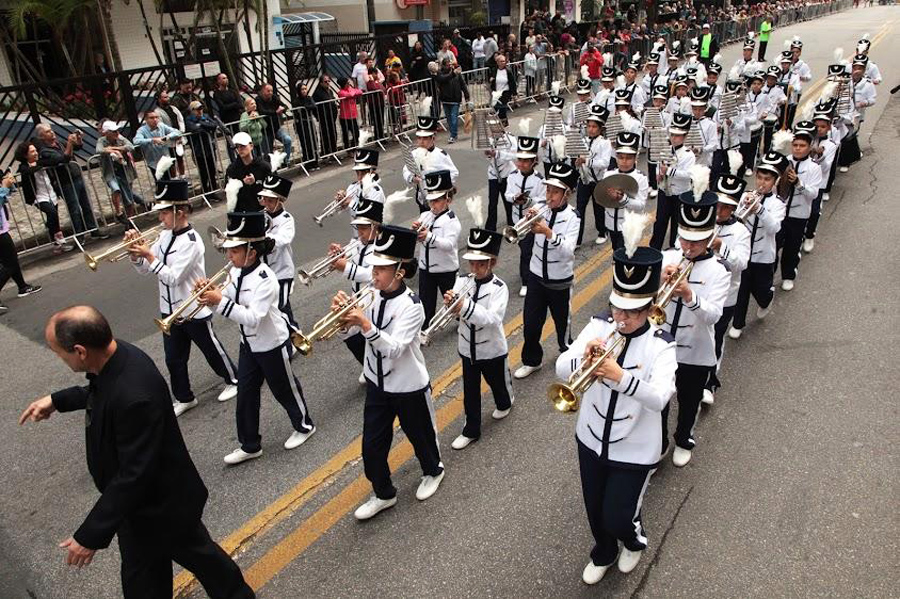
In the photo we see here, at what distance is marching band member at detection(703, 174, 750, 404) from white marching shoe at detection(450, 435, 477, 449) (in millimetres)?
1996

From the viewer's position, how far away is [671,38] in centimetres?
3142

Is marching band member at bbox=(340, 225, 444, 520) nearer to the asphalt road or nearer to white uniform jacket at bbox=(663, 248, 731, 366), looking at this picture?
the asphalt road

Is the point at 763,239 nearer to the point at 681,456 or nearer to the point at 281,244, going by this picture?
the point at 681,456

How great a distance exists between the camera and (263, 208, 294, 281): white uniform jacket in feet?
23.4

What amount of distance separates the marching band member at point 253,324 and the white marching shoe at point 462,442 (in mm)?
1319

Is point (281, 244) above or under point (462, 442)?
above

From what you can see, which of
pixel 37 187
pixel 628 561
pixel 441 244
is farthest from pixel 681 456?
pixel 37 187

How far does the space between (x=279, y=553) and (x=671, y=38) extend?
105 ft

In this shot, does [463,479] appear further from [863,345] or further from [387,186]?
[387,186]

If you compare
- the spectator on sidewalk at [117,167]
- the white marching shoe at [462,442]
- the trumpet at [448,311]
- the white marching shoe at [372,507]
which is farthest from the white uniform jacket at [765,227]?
the spectator on sidewalk at [117,167]

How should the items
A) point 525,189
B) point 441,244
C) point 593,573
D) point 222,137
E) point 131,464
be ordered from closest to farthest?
1. point 131,464
2. point 593,573
3. point 441,244
4. point 525,189
5. point 222,137

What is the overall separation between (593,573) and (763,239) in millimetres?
4323

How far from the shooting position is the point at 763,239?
23.2 feet

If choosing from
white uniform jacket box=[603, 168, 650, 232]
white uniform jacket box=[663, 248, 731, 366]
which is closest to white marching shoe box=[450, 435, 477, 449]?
white uniform jacket box=[663, 248, 731, 366]
